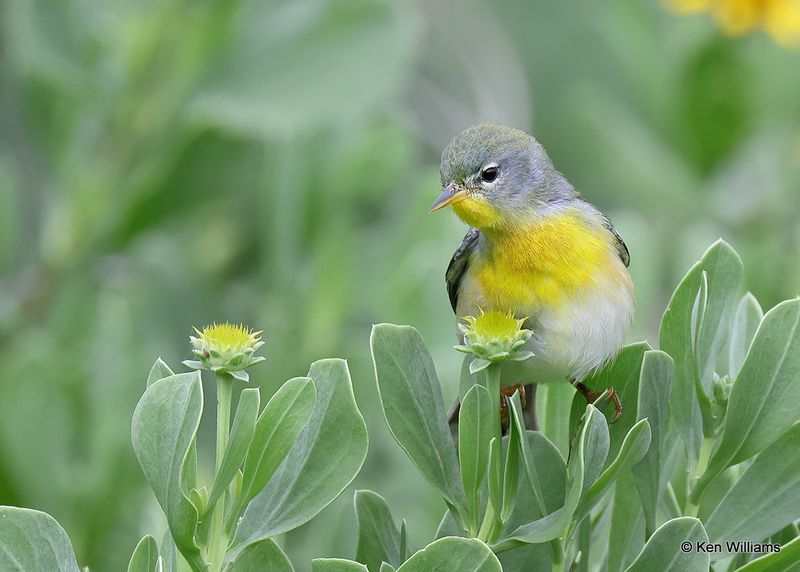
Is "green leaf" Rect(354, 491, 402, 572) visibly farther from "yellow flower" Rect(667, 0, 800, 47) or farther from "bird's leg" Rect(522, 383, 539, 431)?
"yellow flower" Rect(667, 0, 800, 47)

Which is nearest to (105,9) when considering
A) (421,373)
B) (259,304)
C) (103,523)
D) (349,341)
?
(259,304)

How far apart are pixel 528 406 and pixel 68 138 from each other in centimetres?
232

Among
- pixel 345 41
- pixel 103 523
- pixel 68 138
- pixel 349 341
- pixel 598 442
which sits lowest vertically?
pixel 103 523

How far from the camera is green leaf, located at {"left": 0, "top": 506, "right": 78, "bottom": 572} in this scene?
163 cm

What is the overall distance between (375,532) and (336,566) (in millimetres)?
267

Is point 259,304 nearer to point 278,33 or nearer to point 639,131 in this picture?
point 278,33

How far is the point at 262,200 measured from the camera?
5.20m

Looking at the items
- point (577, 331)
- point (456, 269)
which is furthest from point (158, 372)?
point (456, 269)

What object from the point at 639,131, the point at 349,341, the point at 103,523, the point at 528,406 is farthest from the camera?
→ the point at 639,131

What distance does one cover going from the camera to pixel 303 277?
4492mm

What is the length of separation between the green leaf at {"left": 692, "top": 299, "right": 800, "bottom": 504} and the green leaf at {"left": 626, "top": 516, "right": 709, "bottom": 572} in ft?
0.69

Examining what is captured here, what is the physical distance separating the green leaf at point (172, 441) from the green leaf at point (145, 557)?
5 cm

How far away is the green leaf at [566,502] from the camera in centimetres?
170

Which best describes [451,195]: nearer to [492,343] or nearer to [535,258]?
[535,258]
